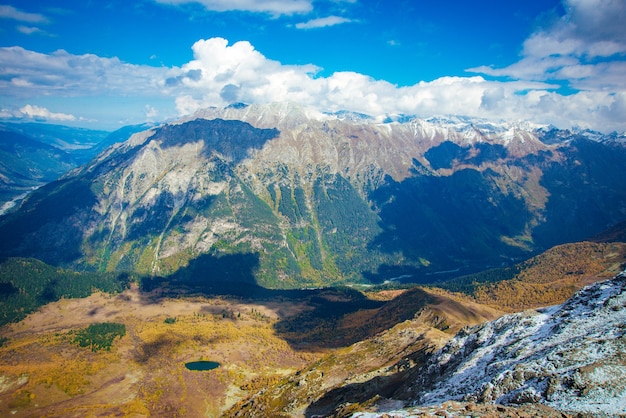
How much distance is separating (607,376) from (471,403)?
58.8ft

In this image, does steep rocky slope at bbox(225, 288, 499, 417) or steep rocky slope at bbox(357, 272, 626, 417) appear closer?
steep rocky slope at bbox(357, 272, 626, 417)

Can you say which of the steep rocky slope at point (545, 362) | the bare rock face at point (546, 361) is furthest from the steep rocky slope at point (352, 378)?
the bare rock face at point (546, 361)

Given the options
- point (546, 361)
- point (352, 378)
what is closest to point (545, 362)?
point (546, 361)

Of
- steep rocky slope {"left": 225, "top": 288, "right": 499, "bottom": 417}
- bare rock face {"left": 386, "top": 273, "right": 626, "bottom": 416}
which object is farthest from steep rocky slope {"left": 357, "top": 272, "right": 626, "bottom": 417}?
steep rocky slope {"left": 225, "top": 288, "right": 499, "bottom": 417}

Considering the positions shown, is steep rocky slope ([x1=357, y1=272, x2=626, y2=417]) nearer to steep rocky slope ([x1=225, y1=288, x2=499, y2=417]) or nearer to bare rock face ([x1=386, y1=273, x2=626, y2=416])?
bare rock face ([x1=386, y1=273, x2=626, y2=416])

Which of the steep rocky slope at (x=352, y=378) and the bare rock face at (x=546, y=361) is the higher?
the bare rock face at (x=546, y=361)

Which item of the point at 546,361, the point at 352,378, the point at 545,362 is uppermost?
the point at 546,361

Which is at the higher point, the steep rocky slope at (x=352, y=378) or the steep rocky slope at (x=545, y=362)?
the steep rocky slope at (x=545, y=362)

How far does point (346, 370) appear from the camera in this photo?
13812cm

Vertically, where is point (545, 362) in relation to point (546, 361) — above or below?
below

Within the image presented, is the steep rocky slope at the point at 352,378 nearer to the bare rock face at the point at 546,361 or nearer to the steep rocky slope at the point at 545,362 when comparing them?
the steep rocky slope at the point at 545,362

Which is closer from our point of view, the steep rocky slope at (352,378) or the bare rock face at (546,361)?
the bare rock face at (546,361)

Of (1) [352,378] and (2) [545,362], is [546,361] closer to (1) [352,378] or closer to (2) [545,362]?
(2) [545,362]

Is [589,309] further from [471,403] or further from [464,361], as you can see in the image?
[471,403]
